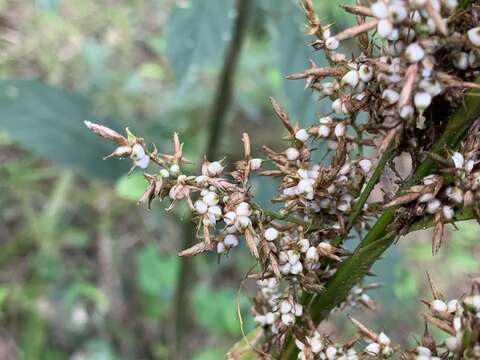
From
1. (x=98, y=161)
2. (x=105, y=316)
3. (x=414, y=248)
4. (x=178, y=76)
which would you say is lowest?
(x=105, y=316)

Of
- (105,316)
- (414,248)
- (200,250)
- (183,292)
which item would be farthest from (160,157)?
(414,248)

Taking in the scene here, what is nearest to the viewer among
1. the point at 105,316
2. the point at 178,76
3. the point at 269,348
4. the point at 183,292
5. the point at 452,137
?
the point at 452,137

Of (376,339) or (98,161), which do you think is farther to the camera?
(98,161)

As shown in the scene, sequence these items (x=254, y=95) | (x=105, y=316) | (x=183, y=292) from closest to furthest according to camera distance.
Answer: (x=183, y=292)
(x=105, y=316)
(x=254, y=95)

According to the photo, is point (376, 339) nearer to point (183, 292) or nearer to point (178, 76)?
point (178, 76)

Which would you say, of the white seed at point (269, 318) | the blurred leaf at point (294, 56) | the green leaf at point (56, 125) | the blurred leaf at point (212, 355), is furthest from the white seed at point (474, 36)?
the blurred leaf at point (212, 355)

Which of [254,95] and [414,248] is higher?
[254,95]

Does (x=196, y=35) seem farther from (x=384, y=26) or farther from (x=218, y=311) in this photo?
(x=218, y=311)
